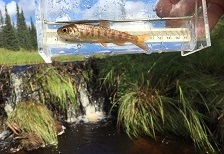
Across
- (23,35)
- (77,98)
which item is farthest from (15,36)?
(77,98)

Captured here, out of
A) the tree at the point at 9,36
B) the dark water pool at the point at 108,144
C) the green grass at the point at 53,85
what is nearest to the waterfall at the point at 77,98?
the green grass at the point at 53,85

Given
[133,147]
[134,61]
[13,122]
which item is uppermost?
[134,61]

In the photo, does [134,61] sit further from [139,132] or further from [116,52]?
[116,52]

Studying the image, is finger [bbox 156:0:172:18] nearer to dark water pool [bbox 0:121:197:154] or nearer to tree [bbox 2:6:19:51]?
dark water pool [bbox 0:121:197:154]

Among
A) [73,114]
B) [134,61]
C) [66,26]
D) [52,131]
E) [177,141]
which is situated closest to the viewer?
[66,26]

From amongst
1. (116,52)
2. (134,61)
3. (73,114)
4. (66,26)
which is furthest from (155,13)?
(73,114)

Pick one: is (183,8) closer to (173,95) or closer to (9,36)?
(173,95)

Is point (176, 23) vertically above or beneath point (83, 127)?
above
